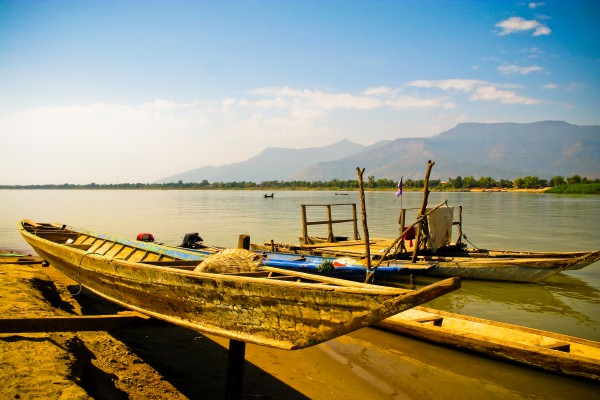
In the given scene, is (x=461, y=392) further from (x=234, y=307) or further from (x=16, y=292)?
(x=16, y=292)

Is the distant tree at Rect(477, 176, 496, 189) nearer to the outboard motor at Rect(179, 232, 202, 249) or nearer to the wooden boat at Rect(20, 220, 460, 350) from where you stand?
the outboard motor at Rect(179, 232, 202, 249)

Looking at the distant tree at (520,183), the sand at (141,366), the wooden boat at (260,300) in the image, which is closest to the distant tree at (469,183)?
the distant tree at (520,183)

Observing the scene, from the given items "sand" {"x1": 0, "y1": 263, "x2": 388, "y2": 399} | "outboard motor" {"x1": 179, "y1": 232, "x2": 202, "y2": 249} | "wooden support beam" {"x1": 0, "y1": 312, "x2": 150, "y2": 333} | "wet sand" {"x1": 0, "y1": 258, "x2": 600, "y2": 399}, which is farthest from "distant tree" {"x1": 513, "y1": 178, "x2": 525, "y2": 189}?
"wooden support beam" {"x1": 0, "y1": 312, "x2": 150, "y2": 333}

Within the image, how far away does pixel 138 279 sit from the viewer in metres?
5.01

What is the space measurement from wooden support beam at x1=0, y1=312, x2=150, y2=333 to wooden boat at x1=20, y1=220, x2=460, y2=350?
301 millimetres

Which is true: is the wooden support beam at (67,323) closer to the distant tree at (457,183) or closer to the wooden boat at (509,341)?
the wooden boat at (509,341)

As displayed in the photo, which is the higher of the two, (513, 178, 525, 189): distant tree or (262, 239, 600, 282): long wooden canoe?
(513, 178, 525, 189): distant tree

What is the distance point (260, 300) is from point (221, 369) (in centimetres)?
268

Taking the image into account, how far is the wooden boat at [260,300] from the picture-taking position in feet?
10.8

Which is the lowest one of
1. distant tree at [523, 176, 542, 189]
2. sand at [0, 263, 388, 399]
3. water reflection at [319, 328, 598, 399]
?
water reflection at [319, 328, 598, 399]

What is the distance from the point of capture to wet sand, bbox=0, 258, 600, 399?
4355mm

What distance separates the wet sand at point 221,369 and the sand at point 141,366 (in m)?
0.01

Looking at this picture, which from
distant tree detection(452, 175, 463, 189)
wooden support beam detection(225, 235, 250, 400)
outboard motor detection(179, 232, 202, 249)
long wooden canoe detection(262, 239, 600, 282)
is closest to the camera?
Result: wooden support beam detection(225, 235, 250, 400)

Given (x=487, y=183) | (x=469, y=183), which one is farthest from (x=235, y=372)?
(x=469, y=183)
